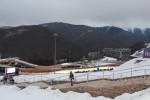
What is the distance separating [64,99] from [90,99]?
10.1 feet

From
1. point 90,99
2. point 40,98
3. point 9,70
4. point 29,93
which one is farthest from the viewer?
point 9,70

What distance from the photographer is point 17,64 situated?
128 metres

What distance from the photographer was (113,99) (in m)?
23.8

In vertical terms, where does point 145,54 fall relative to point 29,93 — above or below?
above

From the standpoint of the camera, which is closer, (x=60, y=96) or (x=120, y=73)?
(x=60, y=96)

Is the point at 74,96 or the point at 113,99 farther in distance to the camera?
the point at 74,96

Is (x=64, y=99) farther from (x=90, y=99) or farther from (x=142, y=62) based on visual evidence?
(x=142, y=62)

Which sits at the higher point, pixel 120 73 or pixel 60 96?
pixel 120 73

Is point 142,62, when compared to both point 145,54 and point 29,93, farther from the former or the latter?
point 29,93

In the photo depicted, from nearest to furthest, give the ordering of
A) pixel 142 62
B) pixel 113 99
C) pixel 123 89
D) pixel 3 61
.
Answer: pixel 113 99
pixel 123 89
pixel 142 62
pixel 3 61

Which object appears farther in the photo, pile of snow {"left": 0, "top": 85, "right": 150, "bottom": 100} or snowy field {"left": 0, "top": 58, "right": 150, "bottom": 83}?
snowy field {"left": 0, "top": 58, "right": 150, "bottom": 83}

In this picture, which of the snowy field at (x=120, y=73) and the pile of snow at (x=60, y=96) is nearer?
the pile of snow at (x=60, y=96)

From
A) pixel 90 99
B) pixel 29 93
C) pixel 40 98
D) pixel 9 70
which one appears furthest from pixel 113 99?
pixel 9 70

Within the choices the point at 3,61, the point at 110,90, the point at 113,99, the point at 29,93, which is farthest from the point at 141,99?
the point at 3,61
